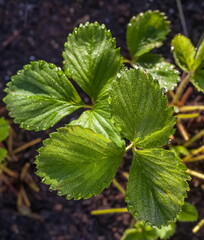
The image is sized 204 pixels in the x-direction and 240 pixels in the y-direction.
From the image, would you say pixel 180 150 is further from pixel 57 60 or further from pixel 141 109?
pixel 57 60

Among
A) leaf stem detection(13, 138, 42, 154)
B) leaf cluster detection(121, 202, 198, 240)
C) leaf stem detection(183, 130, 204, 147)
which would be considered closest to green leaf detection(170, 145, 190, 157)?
leaf stem detection(183, 130, 204, 147)

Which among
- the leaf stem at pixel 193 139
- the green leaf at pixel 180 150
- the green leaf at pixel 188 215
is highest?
the green leaf at pixel 180 150

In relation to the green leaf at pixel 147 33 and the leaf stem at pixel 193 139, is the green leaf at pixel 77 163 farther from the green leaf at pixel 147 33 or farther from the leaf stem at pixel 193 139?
the leaf stem at pixel 193 139

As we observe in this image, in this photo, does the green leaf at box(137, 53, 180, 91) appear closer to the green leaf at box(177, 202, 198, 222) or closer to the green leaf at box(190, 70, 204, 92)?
the green leaf at box(190, 70, 204, 92)

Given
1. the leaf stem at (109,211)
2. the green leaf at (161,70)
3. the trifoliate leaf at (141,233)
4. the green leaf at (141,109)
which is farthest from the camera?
the leaf stem at (109,211)

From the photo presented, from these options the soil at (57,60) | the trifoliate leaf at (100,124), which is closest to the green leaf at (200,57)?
the trifoliate leaf at (100,124)

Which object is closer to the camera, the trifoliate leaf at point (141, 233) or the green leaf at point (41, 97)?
the green leaf at point (41, 97)

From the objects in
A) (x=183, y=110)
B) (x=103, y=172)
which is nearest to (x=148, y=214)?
(x=103, y=172)

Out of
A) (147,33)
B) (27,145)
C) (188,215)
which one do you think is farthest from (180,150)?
(27,145)
